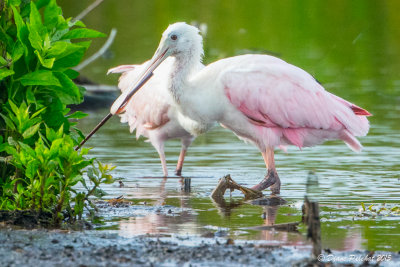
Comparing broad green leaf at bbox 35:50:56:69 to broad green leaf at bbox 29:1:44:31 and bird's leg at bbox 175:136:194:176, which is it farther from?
bird's leg at bbox 175:136:194:176

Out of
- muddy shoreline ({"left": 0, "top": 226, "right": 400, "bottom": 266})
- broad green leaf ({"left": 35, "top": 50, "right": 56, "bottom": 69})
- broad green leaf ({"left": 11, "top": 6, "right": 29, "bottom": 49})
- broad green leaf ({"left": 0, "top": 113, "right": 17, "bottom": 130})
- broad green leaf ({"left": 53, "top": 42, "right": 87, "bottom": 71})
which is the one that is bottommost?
muddy shoreline ({"left": 0, "top": 226, "right": 400, "bottom": 266})

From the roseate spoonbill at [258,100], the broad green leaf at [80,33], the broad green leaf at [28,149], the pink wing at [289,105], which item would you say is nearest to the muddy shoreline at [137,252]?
the broad green leaf at [28,149]

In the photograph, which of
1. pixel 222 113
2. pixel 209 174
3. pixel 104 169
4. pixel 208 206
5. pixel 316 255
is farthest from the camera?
pixel 209 174

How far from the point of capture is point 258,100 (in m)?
11.0

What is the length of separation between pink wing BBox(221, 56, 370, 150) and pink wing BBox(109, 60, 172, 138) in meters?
1.60

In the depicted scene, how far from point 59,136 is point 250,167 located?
5174mm

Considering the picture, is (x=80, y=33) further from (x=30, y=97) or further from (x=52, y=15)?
(x=30, y=97)

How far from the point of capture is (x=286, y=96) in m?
11.2

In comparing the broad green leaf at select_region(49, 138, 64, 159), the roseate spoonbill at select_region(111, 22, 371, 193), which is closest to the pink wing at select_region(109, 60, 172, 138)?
the roseate spoonbill at select_region(111, 22, 371, 193)

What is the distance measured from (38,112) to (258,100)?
3.55m

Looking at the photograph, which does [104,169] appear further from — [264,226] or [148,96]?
[148,96]

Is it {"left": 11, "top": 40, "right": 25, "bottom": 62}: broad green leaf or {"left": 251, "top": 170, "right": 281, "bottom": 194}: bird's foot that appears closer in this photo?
{"left": 11, "top": 40, "right": 25, "bottom": 62}: broad green leaf

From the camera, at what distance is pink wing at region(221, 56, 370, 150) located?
434 inches

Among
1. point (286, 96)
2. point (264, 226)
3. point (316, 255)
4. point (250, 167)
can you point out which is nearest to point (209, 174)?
point (250, 167)
